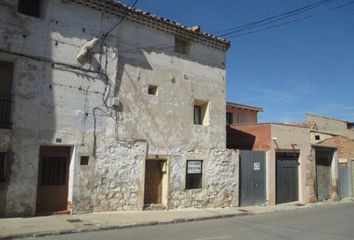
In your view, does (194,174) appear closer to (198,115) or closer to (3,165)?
(198,115)

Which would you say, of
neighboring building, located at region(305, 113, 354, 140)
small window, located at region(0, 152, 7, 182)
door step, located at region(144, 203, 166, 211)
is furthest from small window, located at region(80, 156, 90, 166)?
neighboring building, located at region(305, 113, 354, 140)

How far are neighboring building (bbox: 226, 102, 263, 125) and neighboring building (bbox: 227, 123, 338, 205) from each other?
6.56 meters

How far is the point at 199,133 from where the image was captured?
17.8 meters

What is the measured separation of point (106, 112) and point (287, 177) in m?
12.4

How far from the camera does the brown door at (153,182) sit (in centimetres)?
1614

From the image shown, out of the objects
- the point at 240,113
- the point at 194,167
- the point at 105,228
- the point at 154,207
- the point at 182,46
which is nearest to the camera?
the point at 105,228

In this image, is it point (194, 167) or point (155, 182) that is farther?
point (194, 167)

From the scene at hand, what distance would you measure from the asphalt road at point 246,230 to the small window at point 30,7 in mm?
7553

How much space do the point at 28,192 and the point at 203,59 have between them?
32.6ft

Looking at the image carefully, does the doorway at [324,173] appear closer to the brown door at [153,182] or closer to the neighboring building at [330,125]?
the neighboring building at [330,125]

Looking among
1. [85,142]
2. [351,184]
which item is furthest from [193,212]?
[351,184]

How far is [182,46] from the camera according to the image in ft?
59.3

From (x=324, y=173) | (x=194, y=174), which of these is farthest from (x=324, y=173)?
(x=194, y=174)

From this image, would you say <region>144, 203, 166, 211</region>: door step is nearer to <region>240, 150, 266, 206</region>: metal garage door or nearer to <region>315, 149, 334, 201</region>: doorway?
<region>240, 150, 266, 206</region>: metal garage door
